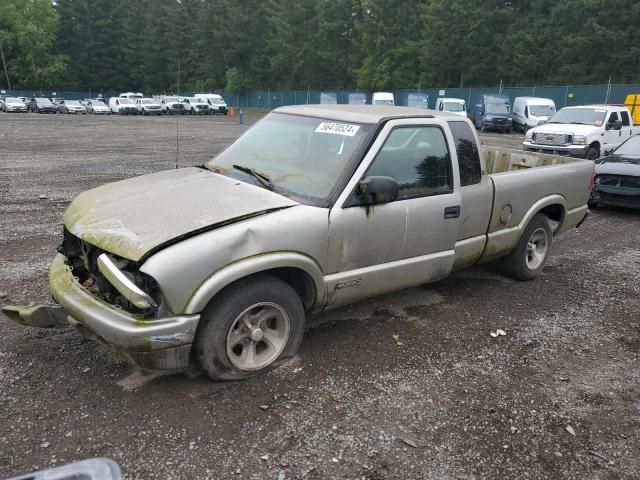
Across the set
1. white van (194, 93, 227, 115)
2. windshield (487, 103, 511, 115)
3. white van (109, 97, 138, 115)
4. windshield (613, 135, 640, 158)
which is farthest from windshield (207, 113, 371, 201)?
white van (194, 93, 227, 115)

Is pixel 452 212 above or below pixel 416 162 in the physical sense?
below

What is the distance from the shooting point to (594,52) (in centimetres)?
4125

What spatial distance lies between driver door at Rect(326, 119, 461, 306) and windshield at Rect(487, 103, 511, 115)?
27.9 metres

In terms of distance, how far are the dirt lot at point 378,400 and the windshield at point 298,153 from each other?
1298 mm

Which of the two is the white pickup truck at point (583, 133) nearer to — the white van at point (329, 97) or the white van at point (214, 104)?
the white van at point (329, 97)

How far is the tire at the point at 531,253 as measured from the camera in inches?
217

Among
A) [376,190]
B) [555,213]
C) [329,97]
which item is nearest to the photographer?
[376,190]

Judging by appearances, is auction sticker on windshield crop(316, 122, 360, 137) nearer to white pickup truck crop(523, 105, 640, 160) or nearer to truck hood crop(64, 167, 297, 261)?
truck hood crop(64, 167, 297, 261)

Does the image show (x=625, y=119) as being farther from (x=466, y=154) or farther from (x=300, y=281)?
(x=300, y=281)

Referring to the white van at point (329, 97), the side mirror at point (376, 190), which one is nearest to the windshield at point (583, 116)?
the side mirror at point (376, 190)

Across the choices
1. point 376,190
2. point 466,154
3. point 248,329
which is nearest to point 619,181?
point 466,154

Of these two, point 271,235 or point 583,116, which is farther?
point 583,116

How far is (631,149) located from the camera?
1001cm

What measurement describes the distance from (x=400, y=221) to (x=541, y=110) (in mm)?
29022
